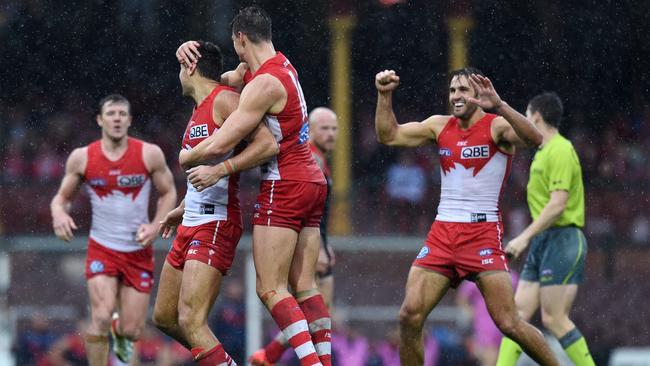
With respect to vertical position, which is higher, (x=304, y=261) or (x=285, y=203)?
(x=285, y=203)

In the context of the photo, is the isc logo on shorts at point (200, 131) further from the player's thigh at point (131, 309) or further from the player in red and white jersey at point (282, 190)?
the player's thigh at point (131, 309)

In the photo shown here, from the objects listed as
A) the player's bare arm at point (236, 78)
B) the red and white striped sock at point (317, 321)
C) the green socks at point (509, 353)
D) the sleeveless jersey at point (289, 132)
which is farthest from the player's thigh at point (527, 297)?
the player's bare arm at point (236, 78)

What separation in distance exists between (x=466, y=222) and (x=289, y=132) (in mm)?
1483

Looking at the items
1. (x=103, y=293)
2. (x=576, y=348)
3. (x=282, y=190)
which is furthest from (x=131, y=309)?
(x=576, y=348)

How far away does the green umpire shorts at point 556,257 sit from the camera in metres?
9.39

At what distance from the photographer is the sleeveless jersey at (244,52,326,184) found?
7238mm

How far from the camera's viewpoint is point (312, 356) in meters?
7.08

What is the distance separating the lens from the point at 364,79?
62.2 ft

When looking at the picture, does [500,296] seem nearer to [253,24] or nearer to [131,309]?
[253,24]

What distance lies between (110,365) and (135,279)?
298 centimetres

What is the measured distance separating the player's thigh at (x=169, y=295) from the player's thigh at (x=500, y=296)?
194 cm

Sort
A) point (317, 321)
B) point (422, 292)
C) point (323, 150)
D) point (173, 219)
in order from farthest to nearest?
point (323, 150), point (422, 292), point (173, 219), point (317, 321)

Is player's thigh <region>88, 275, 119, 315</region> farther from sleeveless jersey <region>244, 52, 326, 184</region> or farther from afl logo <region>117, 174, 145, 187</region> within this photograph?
sleeveless jersey <region>244, 52, 326, 184</region>

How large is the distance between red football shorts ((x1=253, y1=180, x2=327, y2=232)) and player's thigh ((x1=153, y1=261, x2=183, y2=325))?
62cm
